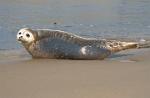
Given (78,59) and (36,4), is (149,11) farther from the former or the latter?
(78,59)

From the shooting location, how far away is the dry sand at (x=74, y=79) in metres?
4.16

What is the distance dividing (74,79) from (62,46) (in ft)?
5.99

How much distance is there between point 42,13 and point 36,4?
2.72 metres

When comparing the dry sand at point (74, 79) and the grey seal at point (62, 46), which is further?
the grey seal at point (62, 46)

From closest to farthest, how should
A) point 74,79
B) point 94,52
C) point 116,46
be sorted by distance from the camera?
point 74,79
point 94,52
point 116,46

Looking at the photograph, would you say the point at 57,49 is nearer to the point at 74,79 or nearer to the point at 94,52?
the point at 94,52

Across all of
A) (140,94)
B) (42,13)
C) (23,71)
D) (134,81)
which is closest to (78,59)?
(23,71)

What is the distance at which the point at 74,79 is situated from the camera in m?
4.73

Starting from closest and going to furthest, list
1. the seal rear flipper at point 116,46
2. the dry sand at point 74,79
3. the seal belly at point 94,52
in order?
the dry sand at point 74,79, the seal belly at point 94,52, the seal rear flipper at point 116,46

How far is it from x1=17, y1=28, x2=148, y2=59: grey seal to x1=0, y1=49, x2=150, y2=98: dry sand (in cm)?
30

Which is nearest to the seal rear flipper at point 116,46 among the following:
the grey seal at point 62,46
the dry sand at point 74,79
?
the grey seal at point 62,46

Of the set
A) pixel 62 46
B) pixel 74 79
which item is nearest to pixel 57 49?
pixel 62 46

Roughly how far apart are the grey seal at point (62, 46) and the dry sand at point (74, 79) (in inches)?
12.0

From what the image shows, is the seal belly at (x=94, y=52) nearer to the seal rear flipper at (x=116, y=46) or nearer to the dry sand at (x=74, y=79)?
the seal rear flipper at (x=116, y=46)
